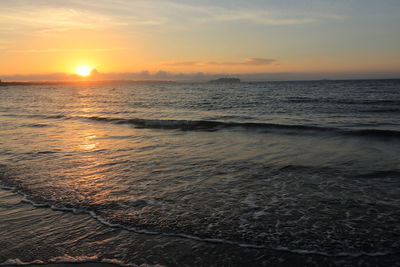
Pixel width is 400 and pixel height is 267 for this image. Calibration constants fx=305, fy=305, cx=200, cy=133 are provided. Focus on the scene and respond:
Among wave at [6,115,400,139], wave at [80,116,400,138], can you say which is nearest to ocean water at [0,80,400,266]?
wave at [6,115,400,139]

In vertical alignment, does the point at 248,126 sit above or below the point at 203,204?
above

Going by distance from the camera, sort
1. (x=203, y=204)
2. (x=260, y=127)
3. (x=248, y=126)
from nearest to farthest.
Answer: (x=203, y=204), (x=260, y=127), (x=248, y=126)

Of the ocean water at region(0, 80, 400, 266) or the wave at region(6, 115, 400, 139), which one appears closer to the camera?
the ocean water at region(0, 80, 400, 266)

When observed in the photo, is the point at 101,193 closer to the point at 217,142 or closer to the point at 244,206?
the point at 244,206

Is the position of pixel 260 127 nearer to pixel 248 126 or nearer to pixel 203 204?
pixel 248 126

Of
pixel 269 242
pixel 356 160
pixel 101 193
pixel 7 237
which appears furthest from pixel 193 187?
pixel 356 160

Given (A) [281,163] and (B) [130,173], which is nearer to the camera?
(B) [130,173]

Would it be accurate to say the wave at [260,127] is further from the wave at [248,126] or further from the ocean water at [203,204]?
the ocean water at [203,204]

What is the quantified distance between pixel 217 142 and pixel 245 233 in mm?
8979

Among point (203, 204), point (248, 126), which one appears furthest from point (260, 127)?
point (203, 204)

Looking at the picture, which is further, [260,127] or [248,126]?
[248,126]

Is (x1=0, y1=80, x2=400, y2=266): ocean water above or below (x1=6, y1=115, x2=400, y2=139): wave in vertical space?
below

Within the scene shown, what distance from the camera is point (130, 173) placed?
346 inches

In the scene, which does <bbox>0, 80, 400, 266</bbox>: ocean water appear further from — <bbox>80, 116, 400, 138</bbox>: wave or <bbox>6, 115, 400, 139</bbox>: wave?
<bbox>80, 116, 400, 138</bbox>: wave
